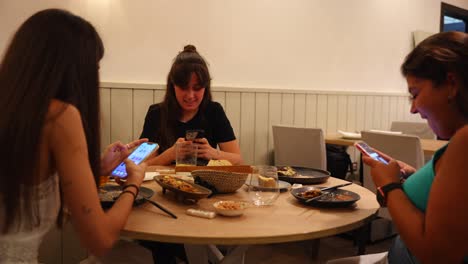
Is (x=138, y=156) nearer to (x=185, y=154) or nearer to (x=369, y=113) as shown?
(x=185, y=154)

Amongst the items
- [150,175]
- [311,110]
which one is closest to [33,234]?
[150,175]

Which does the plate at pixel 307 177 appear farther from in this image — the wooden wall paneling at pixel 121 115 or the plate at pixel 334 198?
the wooden wall paneling at pixel 121 115

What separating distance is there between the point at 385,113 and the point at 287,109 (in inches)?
66.7

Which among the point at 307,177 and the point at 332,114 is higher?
the point at 332,114

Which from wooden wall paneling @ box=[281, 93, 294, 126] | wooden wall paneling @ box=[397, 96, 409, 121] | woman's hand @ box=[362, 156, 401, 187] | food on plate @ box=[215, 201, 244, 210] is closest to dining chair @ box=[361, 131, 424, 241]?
wooden wall paneling @ box=[281, 93, 294, 126]

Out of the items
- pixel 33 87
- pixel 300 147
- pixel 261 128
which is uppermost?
pixel 33 87

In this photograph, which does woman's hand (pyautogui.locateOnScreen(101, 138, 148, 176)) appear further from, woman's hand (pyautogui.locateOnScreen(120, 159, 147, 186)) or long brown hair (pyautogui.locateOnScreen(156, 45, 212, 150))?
long brown hair (pyautogui.locateOnScreen(156, 45, 212, 150))

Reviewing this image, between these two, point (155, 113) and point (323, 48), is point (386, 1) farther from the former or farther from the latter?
point (155, 113)

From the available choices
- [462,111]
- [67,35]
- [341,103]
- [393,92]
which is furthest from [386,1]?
[67,35]

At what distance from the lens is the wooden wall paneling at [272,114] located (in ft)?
11.4

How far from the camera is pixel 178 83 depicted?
2.21m

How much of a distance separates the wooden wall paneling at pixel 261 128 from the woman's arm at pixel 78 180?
2.48 metres

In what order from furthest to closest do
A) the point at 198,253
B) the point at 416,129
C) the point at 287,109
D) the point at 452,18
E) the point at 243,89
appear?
the point at 452,18
the point at 416,129
the point at 287,109
the point at 243,89
the point at 198,253

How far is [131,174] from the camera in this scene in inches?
46.3
